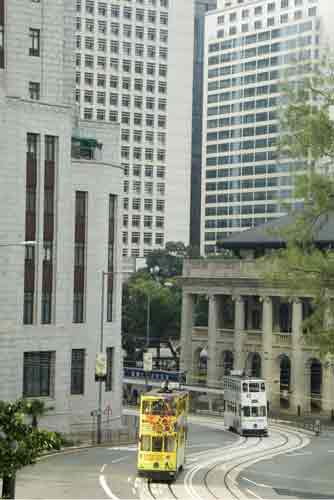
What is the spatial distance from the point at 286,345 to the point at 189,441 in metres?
34.9

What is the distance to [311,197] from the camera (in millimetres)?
43781

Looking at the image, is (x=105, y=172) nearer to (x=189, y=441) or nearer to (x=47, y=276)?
(x=47, y=276)

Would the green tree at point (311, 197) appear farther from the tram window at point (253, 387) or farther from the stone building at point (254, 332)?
the stone building at point (254, 332)

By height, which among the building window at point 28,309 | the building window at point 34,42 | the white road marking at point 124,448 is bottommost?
the white road marking at point 124,448

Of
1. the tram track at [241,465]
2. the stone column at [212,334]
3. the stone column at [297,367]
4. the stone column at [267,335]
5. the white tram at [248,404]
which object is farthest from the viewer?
the stone column at [212,334]

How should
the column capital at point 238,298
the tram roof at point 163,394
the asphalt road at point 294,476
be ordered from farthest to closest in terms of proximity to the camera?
1. the column capital at point 238,298
2. the tram roof at point 163,394
3. the asphalt road at point 294,476

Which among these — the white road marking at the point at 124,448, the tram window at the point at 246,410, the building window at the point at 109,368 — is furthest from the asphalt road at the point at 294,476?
the building window at the point at 109,368

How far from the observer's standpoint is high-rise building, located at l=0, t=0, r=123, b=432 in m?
72.7

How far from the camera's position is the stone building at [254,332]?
107 metres

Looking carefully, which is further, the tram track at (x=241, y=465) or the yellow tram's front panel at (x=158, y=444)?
the yellow tram's front panel at (x=158, y=444)

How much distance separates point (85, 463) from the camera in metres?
60.5

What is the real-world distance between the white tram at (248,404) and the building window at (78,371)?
1110 cm

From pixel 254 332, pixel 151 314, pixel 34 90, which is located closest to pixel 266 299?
pixel 254 332

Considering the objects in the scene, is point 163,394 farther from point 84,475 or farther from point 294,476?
point 294,476
